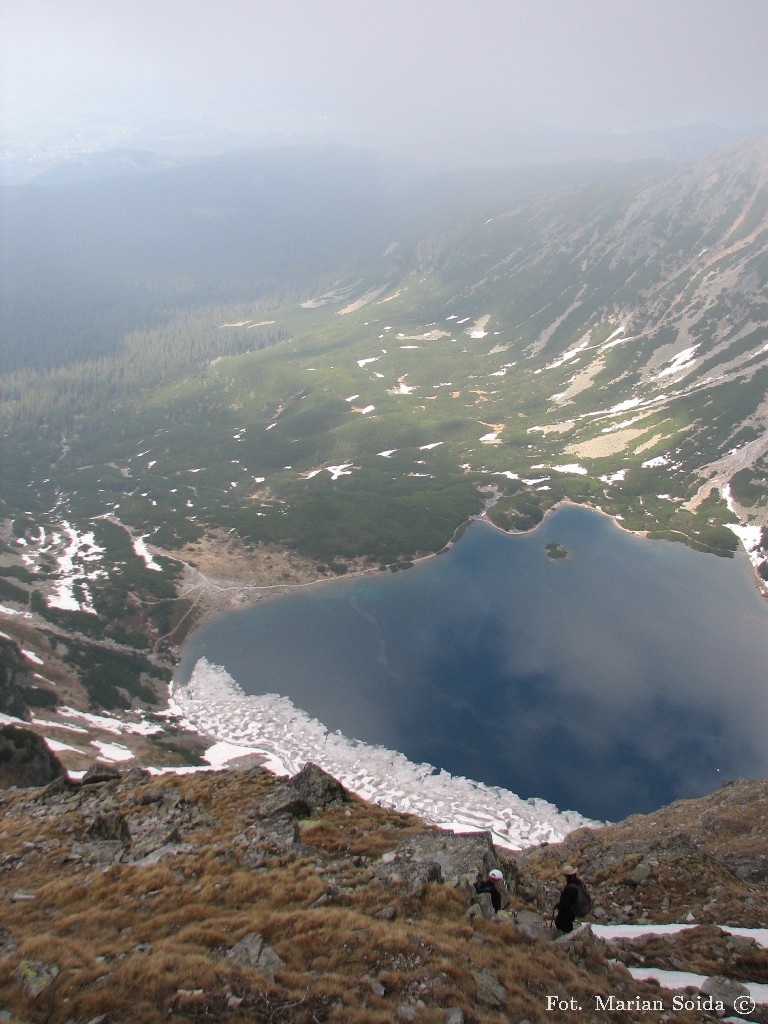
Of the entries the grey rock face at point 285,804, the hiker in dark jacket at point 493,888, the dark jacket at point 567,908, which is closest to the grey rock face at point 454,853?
the hiker in dark jacket at point 493,888

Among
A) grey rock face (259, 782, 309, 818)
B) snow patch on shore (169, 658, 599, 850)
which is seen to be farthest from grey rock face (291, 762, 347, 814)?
snow patch on shore (169, 658, 599, 850)

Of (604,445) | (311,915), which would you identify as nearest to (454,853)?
(311,915)

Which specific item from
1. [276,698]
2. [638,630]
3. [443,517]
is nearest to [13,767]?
[276,698]

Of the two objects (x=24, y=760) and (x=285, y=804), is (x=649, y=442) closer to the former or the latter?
(x=285, y=804)

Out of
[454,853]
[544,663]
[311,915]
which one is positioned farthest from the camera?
[544,663]

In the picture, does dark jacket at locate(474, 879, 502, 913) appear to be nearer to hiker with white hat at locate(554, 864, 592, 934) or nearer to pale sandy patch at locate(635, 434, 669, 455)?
hiker with white hat at locate(554, 864, 592, 934)

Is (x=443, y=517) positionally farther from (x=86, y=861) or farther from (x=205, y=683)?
(x=86, y=861)

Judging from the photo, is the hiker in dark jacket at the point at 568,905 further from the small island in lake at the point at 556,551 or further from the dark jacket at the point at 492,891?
the small island in lake at the point at 556,551
